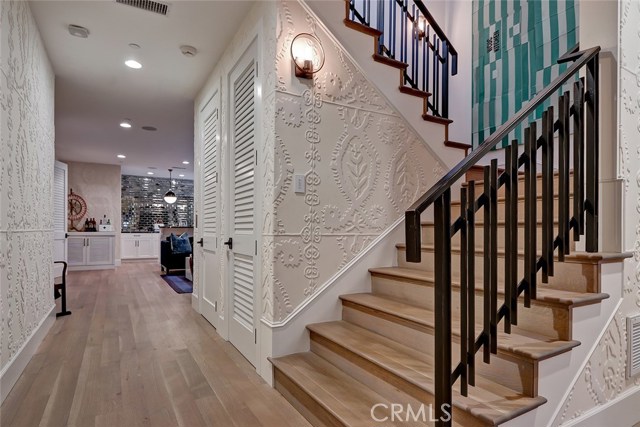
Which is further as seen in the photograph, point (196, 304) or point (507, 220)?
point (196, 304)

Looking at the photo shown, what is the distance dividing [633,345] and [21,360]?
12.8 ft

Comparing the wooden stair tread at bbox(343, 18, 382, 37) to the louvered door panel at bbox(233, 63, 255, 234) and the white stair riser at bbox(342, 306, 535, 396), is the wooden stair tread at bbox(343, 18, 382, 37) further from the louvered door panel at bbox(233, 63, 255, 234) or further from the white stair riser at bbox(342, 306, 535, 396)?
the white stair riser at bbox(342, 306, 535, 396)

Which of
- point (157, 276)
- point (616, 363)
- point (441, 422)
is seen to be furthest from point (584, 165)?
point (157, 276)

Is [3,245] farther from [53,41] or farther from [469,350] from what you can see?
[469,350]

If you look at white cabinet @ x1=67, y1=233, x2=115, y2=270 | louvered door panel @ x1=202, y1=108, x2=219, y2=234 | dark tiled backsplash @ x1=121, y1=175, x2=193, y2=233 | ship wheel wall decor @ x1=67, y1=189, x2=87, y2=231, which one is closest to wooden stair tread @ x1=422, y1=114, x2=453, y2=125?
louvered door panel @ x1=202, y1=108, x2=219, y2=234

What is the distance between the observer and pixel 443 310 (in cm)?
123

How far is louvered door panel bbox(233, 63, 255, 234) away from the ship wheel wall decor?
7772 millimetres

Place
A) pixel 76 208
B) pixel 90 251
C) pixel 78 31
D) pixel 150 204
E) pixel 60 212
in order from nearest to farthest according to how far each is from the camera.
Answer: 1. pixel 78 31
2. pixel 60 212
3. pixel 90 251
4. pixel 76 208
5. pixel 150 204

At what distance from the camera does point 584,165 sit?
1.80m

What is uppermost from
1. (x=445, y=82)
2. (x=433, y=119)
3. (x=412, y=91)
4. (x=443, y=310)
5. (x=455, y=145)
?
(x=445, y=82)

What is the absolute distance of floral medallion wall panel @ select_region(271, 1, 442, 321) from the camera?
231 cm

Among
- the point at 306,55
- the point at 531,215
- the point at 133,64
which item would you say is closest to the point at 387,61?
the point at 306,55

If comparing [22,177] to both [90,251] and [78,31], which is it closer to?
[78,31]

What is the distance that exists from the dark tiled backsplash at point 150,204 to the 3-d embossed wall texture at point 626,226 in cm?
1159
